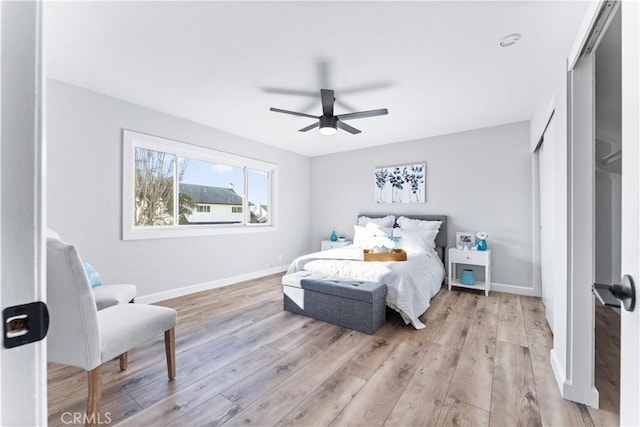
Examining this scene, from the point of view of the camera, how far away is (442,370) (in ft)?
6.61

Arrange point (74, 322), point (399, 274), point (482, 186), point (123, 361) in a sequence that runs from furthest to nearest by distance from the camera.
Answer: point (482, 186), point (399, 274), point (123, 361), point (74, 322)

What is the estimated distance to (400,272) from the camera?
9.48 ft

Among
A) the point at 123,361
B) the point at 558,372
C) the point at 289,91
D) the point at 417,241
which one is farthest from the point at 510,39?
the point at 123,361

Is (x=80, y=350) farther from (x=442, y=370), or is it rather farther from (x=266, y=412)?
(x=442, y=370)

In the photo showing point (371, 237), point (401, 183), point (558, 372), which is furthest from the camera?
point (401, 183)

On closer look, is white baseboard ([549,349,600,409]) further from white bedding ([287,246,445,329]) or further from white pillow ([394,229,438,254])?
white pillow ([394,229,438,254])

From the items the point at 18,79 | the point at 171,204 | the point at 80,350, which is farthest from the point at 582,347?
the point at 171,204

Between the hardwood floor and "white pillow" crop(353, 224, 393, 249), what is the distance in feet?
4.30

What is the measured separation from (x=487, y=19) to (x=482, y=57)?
495 mm

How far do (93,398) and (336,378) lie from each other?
4.52 ft

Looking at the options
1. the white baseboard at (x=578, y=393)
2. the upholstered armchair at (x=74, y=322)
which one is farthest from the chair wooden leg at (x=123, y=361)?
the white baseboard at (x=578, y=393)

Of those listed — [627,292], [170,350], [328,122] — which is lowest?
[170,350]

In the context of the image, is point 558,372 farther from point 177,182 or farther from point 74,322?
point 177,182

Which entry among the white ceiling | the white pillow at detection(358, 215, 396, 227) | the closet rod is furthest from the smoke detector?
the white pillow at detection(358, 215, 396, 227)
